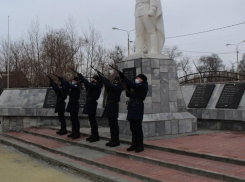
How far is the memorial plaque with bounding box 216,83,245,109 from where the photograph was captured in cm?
861

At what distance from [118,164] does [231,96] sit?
191 inches

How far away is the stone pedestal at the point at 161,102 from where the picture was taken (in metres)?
7.62

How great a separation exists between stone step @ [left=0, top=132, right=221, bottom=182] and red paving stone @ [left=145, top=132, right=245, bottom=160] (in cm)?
98

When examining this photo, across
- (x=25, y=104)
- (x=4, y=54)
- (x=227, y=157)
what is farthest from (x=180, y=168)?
(x=4, y=54)

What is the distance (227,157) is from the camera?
198 inches

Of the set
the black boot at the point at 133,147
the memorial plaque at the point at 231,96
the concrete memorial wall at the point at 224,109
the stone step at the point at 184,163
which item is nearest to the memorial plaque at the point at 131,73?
the stone step at the point at 184,163

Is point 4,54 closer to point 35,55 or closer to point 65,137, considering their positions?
point 35,55

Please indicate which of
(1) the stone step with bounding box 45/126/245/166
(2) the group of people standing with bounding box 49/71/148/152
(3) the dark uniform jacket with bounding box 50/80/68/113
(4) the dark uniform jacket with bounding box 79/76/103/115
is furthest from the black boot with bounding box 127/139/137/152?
(3) the dark uniform jacket with bounding box 50/80/68/113

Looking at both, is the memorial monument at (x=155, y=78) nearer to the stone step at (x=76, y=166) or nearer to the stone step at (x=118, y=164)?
the stone step at (x=118, y=164)

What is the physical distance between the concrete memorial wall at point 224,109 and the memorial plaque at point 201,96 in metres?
0.07

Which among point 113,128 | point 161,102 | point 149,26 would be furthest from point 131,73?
point 113,128

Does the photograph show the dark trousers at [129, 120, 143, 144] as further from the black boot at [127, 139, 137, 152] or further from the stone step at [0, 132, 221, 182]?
the stone step at [0, 132, 221, 182]

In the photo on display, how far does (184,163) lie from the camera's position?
16.7ft

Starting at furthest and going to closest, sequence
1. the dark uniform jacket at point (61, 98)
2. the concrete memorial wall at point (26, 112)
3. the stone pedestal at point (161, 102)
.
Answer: the concrete memorial wall at point (26, 112) < the dark uniform jacket at point (61, 98) < the stone pedestal at point (161, 102)
